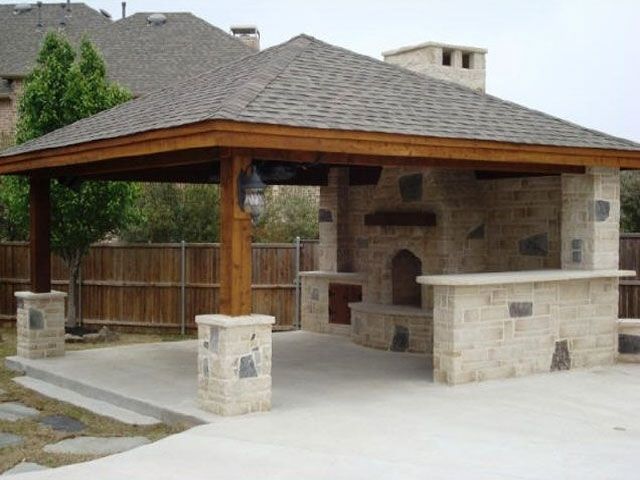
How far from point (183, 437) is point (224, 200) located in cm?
231

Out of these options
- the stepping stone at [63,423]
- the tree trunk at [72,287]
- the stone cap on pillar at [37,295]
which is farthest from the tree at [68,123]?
the stepping stone at [63,423]

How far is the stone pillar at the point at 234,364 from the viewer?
8.33 meters

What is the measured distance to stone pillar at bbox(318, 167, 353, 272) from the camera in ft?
48.2

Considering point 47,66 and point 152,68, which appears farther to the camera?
point 152,68

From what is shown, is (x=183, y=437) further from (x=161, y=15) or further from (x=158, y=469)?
(x=161, y=15)

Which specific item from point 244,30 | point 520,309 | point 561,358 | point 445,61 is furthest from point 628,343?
point 244,30

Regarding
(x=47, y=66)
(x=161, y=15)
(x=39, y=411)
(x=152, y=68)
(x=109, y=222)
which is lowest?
(x=39, y=411)

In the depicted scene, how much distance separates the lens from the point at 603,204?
1150 centimetres

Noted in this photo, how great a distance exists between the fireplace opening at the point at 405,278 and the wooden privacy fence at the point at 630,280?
4.14 metres

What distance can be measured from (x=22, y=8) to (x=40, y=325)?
26779 millimetres

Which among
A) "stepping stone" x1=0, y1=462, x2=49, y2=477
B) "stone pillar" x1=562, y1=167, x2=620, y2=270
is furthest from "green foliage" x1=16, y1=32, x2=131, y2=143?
"stepping stone" x1=0, y1=462, x2=49, y2=477

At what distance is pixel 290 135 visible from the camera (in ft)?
27.5

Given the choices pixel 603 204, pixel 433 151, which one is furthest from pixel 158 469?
pixel 603 204

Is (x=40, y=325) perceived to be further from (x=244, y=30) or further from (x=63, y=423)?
(x=244, y=30)
